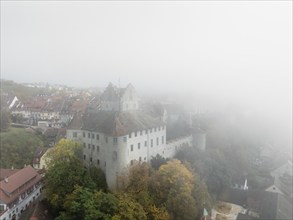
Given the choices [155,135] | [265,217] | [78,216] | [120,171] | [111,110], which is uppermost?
[111,110]

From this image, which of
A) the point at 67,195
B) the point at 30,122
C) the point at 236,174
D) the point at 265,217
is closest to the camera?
the point at 67,195

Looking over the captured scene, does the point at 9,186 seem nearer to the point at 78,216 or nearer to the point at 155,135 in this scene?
the point at 78,216

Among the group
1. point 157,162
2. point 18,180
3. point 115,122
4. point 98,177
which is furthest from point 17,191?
point 157,162

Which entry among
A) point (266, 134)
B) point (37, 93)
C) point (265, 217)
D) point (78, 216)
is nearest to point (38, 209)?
point (78, 216)

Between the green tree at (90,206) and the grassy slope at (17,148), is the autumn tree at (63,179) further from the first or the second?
the grassy slope at (17,148)

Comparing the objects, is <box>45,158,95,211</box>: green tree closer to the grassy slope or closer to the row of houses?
the row of houses

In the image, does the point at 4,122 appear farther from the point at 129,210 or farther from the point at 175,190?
the point at 129,210

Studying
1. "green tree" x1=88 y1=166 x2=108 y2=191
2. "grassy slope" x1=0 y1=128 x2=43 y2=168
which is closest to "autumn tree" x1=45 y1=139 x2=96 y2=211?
"green tree" x1=88 y1=166 x2=108 y2=191

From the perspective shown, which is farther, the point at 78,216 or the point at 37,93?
the point at 37,93
